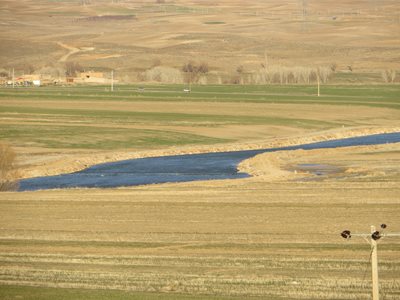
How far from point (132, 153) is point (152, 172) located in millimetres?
9199

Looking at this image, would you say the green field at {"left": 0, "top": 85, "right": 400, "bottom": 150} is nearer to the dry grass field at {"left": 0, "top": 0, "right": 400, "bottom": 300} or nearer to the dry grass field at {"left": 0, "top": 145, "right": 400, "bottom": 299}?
the dry grass field at {"left": 0, "top": 0, "right": 400, "bottom": 300}

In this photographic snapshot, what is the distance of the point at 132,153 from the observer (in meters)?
63.4

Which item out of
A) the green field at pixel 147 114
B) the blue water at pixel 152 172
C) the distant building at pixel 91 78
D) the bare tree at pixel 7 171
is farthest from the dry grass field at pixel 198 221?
the distant building at pixel 91 78

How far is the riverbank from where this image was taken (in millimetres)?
55266

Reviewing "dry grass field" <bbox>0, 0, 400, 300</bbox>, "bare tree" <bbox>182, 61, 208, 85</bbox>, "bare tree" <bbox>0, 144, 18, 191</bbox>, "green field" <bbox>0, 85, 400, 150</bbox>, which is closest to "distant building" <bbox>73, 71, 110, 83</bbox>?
"bare tree" <bbox>182, 61, 208, 85</bbox>

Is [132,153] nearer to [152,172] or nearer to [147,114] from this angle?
[152,172]

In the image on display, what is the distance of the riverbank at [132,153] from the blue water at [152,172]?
83 centimetres

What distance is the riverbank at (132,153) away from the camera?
55.3 m

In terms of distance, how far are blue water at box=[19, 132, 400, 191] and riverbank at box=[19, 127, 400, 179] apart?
0.83 meters

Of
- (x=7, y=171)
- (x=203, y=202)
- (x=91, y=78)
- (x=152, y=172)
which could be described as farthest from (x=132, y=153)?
(x=91, y=78)

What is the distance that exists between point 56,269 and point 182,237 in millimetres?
5417

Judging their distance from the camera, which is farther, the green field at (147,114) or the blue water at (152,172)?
the green field at (147,114)

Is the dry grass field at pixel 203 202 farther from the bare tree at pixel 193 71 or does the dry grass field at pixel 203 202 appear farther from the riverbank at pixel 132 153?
the bare tree at pixel 193 71

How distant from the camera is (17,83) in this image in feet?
430
